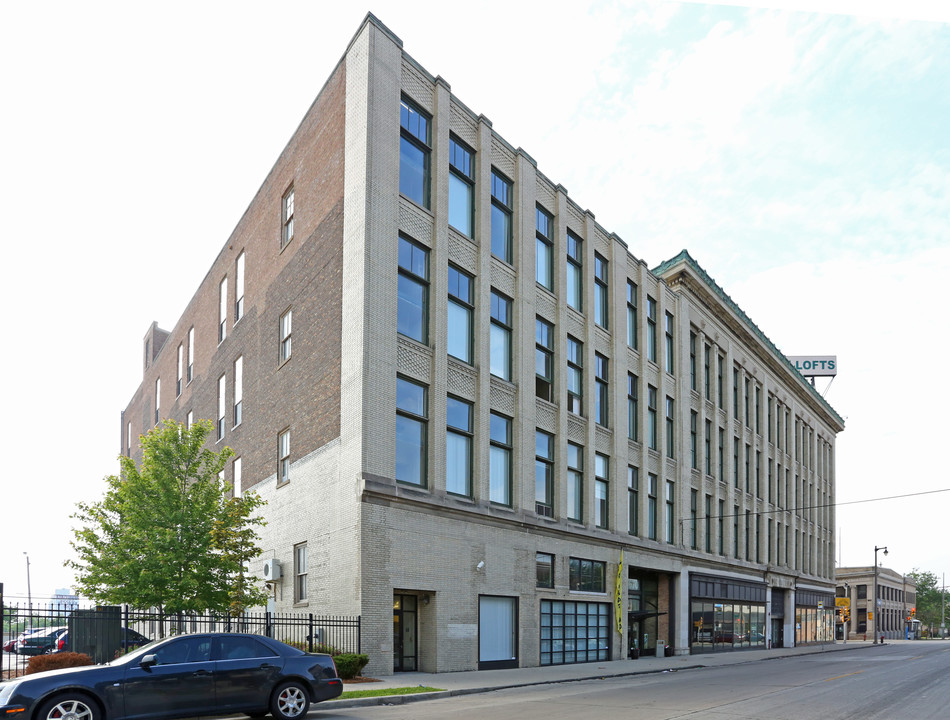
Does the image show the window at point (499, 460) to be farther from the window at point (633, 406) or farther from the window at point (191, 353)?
the window at point (191, 353)

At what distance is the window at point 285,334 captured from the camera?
3266cm

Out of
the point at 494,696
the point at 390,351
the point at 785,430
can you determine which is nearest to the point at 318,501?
the point at 390,351

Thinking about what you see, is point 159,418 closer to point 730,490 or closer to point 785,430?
point 730,490

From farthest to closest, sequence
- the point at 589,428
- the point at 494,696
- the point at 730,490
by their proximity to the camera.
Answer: the point at 730,490, the point at 589,428, the point at 494,696

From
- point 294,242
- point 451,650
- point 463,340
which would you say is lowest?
point 451,650

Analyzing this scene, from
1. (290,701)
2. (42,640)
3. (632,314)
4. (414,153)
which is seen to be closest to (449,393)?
(414,153)

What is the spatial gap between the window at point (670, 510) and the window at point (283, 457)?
2054 centimetres

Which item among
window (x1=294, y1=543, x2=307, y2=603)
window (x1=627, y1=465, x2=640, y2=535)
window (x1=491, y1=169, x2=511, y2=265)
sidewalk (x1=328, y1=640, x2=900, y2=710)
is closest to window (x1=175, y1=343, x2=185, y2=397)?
window (x1=294, y1=543, x2=307, y2=603)

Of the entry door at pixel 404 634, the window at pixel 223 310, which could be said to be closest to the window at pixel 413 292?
the entry door at pixel 404 634

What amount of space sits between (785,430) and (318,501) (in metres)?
47.6

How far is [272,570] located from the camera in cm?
3028

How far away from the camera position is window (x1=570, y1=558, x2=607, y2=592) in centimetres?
3462

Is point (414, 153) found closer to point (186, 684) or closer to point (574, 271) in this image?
point (574, 271)

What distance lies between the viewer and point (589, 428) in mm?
36844
